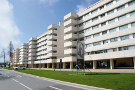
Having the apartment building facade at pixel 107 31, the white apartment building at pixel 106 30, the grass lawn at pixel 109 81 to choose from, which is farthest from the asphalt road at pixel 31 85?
the white apartment building at pixel 106 30

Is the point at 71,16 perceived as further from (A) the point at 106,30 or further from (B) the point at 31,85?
(B) the point at 31,85

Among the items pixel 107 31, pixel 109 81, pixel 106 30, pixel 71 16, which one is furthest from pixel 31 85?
pixel 71 16

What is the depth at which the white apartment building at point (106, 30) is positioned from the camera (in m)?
31.5

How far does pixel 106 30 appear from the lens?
123ft

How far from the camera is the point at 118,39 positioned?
33.8 metres

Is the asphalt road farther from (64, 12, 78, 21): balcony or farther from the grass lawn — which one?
(64, 12, 78, 21): balcony

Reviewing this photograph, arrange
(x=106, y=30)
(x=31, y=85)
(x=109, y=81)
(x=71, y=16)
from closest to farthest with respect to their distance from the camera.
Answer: (x=109, y=81)
(x=31, y=85)
(x=106, y=30)
(x=71, y=16)

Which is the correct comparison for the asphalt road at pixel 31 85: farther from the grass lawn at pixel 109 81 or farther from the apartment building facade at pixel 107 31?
the apartment building facade at pixel 107 31

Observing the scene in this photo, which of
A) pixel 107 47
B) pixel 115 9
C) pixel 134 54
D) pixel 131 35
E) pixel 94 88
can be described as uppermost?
pixel 115 9

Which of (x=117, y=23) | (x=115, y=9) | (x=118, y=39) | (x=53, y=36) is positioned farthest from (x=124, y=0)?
(x=53, y=36)

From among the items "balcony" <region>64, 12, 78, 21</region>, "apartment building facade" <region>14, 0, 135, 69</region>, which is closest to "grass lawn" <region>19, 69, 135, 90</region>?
"apartment building facade" <region>14, 0, 135, 69</region>

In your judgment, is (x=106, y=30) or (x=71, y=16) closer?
(x=106, y=30)

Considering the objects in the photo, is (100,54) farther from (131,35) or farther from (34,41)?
(34,41)

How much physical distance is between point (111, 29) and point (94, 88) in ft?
101
